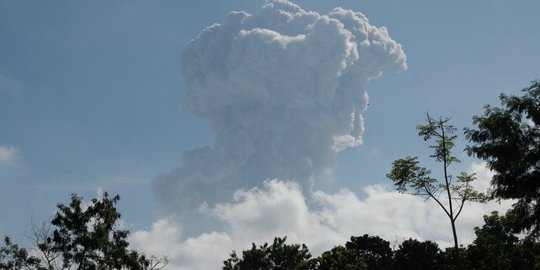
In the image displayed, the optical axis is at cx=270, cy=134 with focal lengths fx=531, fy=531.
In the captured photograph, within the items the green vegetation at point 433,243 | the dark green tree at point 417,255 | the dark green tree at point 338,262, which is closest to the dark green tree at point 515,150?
the green vegetation at point 433,243

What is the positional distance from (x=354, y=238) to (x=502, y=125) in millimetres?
53902

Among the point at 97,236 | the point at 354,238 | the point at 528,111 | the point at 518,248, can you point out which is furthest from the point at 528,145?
the point at 354,238

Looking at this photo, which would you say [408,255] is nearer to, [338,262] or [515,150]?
[338,262]

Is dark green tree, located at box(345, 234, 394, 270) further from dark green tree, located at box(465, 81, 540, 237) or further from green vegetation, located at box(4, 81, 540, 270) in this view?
dark green tree, located at box(465, 81, 540, 237)

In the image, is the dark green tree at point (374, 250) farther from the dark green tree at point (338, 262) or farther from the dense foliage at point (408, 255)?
the dark green tree at point (338, 262)

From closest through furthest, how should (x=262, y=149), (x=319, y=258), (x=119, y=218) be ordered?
(x=119, y=218), (x=319, y=258), (x=262, y=149)

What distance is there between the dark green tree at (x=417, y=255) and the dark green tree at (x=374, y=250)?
2173mm

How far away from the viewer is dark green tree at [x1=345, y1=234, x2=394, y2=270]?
6893cm

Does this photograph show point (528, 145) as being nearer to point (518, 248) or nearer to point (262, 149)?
point (518, 248)

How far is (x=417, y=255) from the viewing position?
63.9 meters

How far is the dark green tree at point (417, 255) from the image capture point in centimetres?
6324

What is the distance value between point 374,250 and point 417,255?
8120 millimetres

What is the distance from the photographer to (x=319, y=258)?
54.5 meters

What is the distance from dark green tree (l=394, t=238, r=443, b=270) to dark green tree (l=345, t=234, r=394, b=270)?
2173 millimetres
